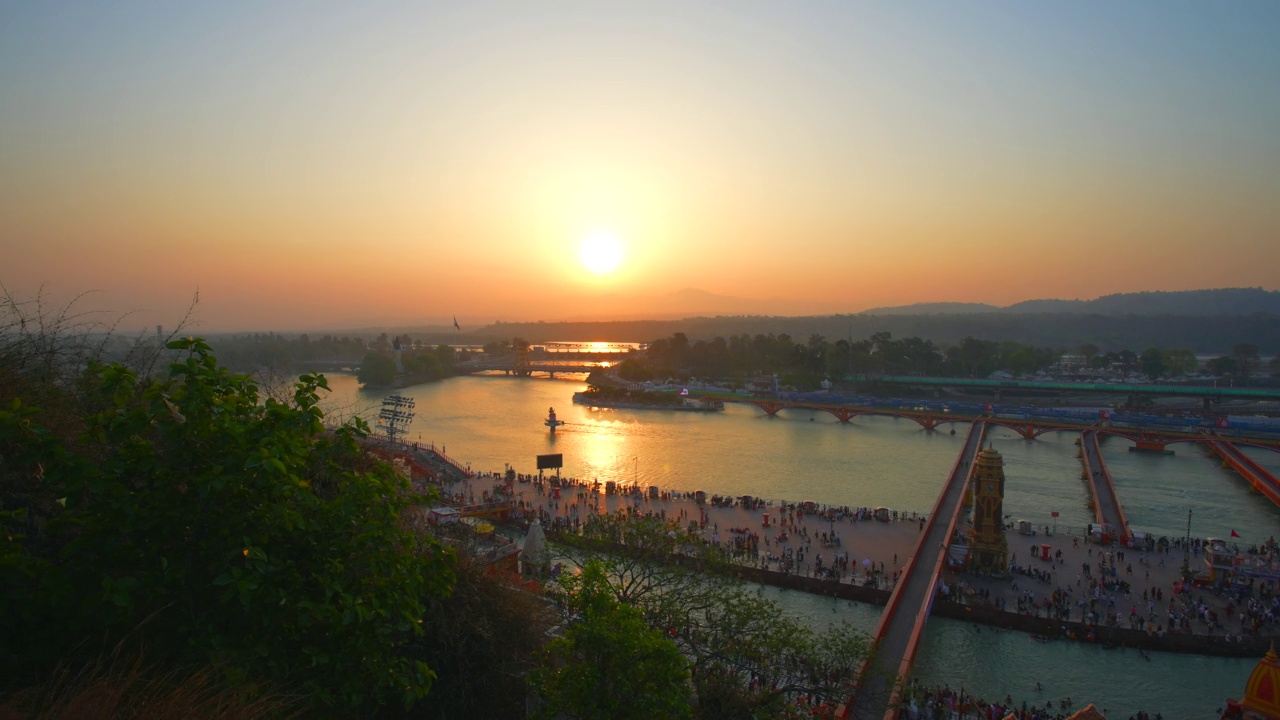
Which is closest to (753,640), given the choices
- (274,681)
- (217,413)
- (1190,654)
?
(274,681)

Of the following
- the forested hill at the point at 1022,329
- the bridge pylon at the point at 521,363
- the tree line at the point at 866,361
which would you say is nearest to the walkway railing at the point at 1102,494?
the tree line at the point at 866,361

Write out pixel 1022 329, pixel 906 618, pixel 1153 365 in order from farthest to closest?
pixel 1022 329 < pixel 1153 365 < pixel 906 618

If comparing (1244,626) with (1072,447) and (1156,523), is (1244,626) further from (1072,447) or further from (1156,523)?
(1072,447)

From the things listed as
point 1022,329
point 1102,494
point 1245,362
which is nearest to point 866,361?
point 1245,362

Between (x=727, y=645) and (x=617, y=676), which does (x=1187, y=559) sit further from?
(x=617, y=676)

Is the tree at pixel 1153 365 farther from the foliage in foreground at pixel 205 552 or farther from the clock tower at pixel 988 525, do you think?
the foliage in foreground at pixel 205 552

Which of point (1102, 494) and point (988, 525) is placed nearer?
point (988, 525)

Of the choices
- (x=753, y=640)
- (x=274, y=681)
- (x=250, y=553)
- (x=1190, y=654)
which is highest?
(x=250, y=553)
